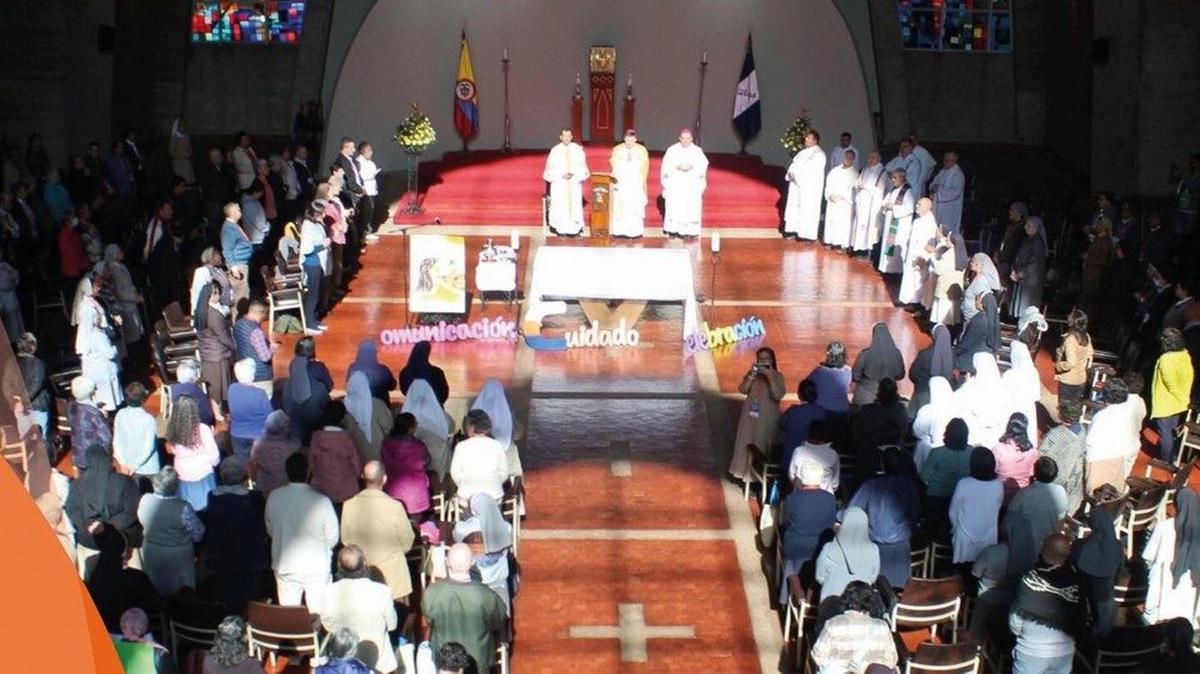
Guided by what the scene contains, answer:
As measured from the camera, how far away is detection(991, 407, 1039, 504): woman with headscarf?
10.5 metres

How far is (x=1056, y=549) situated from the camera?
27.6 feet

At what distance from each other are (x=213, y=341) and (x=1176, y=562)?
26.2 ft

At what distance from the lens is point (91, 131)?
869 inches

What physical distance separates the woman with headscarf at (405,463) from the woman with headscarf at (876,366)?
429cm

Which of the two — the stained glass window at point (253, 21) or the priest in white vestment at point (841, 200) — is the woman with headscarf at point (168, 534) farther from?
the stained glass window at point (253, 21)

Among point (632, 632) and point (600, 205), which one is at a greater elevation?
point (600, 205)

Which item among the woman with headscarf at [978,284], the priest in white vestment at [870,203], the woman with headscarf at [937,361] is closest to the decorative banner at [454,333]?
the woman with headscarf at [978,284]

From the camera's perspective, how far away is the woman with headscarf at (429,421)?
1126 centimetres

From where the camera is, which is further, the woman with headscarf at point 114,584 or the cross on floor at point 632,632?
the cross on floor at point 632,632

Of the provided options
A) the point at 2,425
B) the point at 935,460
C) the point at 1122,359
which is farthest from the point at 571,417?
the point at 2,425

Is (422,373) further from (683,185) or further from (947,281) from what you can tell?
(683,185)

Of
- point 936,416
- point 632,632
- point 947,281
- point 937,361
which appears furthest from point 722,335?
point 632,632

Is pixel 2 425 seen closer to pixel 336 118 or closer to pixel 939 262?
pixel 939 262

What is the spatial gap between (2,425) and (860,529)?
262 inches
